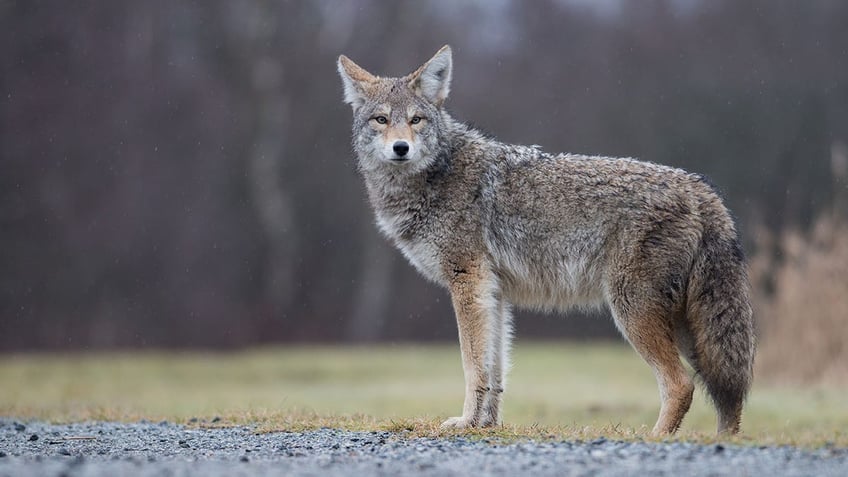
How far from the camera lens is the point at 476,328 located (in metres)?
7.41

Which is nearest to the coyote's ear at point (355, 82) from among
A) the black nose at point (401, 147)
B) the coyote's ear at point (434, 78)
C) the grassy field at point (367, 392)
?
the coyote's ear at point (434, 78)

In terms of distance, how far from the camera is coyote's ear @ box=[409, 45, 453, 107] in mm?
8039

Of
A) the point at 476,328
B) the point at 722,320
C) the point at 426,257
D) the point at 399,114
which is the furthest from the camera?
the point at 399,114

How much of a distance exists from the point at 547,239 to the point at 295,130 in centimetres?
1970

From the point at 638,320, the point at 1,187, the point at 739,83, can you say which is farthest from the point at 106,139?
the point at 638,320

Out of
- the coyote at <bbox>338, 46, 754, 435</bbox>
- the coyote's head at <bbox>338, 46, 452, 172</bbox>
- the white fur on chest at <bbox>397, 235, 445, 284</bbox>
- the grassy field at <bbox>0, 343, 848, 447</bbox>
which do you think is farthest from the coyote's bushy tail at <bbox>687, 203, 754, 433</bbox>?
the coyote's head at <bbox>338, 46, 452, 172</bbox>

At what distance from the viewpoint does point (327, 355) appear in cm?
2233

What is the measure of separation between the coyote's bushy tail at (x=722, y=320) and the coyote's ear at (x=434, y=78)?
220 centimetres

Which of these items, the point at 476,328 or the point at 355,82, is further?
the point at 355,82

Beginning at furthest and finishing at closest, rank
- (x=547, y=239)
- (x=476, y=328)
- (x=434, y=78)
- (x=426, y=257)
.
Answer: (x=434, y=78) → (x=426, y=257) → (x=547, y=239) → (x=476, y=328)

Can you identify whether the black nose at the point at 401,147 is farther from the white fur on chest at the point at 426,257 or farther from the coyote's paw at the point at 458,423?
the coyote's paw at the point at 458,423

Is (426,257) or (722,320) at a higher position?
(426,257)

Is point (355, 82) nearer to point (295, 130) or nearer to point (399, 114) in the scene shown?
point (399, 114)

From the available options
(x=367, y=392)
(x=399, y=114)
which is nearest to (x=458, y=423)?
(x=399, y=114)
